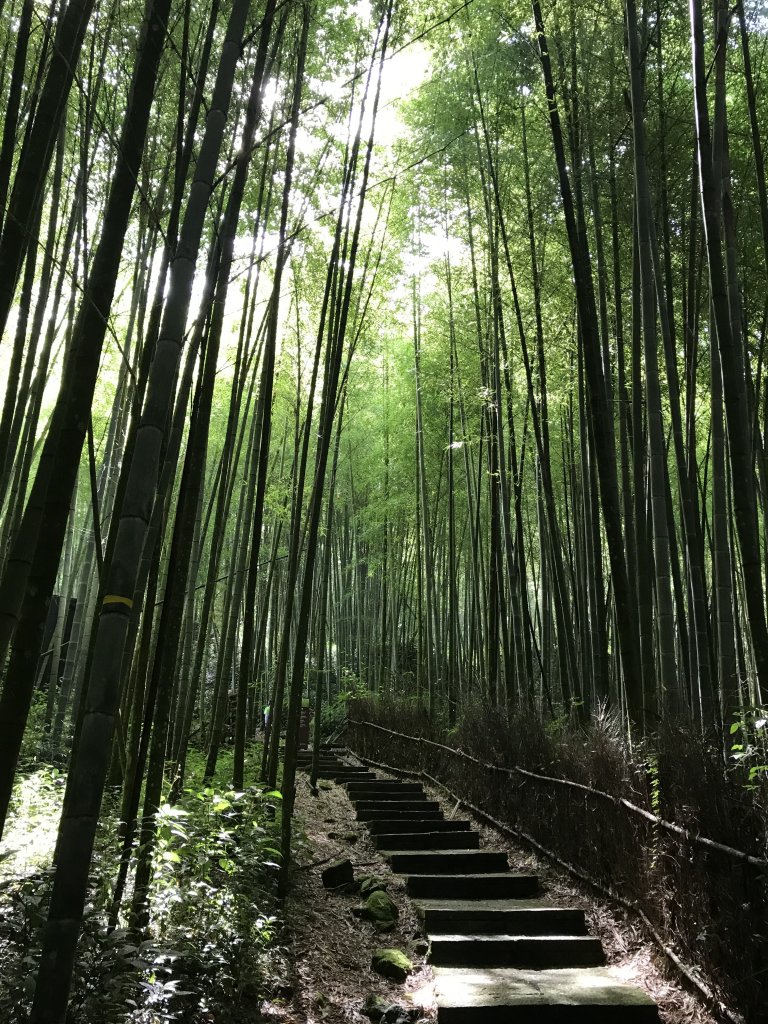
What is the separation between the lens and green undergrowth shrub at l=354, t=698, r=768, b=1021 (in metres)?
2.09

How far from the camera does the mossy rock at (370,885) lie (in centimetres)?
381

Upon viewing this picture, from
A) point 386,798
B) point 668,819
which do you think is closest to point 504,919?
point 668,819

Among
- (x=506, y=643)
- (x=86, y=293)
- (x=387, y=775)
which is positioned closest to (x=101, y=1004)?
(x=86, y=293)

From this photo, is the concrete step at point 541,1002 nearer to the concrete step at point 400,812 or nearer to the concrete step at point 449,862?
the concrete step at point 449,862

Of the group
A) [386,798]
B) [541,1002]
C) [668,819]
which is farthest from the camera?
[386,798]

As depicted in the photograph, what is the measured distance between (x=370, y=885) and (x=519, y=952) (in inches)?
44.8

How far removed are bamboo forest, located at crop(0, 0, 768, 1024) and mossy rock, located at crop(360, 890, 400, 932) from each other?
0.02 m

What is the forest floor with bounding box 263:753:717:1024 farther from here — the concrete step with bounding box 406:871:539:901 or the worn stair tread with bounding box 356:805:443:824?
the worn stair tread with bounding box 356:805:443:824

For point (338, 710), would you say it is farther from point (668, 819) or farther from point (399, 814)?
point (668, 819)

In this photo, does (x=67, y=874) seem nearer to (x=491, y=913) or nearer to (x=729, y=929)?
(x=729, y=929)

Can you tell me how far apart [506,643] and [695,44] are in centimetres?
440

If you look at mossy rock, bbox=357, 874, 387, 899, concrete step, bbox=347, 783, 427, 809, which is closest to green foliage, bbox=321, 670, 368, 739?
concrete step, bbox=347, 783, 427, 809

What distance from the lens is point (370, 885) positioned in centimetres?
387

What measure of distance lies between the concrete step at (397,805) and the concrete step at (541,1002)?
2800mm
